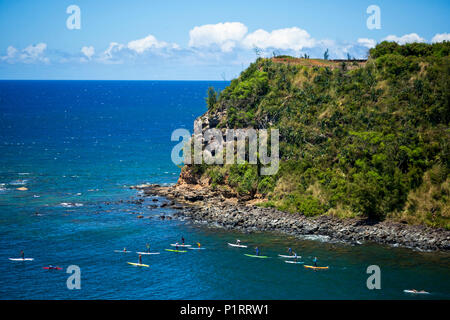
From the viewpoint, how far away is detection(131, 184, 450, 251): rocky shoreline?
72.3 metres

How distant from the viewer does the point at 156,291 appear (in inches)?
2345

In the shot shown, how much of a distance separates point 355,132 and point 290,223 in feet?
69.8

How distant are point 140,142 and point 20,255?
9746 cm

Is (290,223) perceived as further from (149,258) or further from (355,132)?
→ (149,258)

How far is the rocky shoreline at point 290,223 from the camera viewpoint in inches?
2847

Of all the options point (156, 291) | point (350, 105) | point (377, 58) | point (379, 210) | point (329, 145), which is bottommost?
point (156, 291)

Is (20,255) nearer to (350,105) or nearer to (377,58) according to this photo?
(350,105)

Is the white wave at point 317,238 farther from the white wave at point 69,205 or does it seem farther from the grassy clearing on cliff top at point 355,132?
the white wave at point 69,205

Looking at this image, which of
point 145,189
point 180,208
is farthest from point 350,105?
point 145,189

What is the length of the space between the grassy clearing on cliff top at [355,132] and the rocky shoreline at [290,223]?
186 cm

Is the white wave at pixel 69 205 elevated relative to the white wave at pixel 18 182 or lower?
lower

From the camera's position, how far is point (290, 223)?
80250 millimetres

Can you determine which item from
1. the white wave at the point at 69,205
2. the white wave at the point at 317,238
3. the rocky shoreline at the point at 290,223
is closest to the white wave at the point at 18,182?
the white wave at the point at 69,205

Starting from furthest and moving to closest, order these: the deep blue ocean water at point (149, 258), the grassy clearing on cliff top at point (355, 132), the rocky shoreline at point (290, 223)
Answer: the grassy clearing on cliff top at point (355, 132) < the rocky shoreline at point (290, 223) < the deep blue ocean water at point (149, 258)
